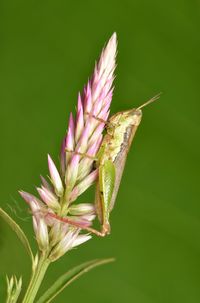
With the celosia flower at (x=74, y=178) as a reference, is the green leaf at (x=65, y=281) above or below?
below

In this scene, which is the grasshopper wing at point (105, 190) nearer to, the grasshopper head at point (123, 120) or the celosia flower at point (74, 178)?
the grasshopper head at point (123, 120)

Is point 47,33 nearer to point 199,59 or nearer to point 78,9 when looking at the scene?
point 78,9

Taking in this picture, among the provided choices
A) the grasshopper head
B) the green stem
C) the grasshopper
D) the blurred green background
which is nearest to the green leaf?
the green stem

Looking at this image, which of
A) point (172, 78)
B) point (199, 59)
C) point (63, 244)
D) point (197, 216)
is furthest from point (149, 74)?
point (63, 244)

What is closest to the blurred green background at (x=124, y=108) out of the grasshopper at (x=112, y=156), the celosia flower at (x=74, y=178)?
the grasshopper at (x=112, y=156)

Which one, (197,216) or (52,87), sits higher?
(52,87)

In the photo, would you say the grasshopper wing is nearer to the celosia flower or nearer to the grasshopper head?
the grasshopper head
